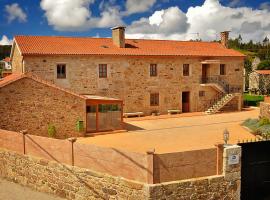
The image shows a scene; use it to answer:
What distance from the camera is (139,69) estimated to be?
29734 millimetres

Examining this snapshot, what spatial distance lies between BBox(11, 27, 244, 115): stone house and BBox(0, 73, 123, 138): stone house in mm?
5379

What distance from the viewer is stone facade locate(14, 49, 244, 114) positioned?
87.8 ft

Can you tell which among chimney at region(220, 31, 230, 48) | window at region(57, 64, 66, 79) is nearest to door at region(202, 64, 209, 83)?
chimney at region(220, 31, 230, 48)

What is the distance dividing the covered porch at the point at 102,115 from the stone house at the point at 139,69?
5243 mm

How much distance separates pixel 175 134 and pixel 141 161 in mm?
11413

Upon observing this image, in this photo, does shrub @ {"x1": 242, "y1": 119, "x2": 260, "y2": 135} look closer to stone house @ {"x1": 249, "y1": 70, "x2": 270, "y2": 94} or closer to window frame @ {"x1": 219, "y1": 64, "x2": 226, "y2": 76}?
window frame @ {"x1": 219, "y1": 64, "x2": 226, "y2": 76}

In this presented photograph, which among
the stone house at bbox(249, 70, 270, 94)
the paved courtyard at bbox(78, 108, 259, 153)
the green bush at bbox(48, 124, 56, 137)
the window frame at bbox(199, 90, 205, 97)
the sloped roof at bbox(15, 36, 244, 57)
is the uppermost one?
the sloped roof at bbox(15, 36, 244, 57)

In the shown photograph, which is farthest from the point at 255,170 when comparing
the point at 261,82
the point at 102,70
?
the point at 261,82

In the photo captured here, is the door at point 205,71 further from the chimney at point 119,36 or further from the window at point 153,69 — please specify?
the chimney at point 119,36

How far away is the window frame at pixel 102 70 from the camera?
2817 cm

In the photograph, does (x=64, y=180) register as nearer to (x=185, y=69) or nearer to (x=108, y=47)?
(x=108, y=47)

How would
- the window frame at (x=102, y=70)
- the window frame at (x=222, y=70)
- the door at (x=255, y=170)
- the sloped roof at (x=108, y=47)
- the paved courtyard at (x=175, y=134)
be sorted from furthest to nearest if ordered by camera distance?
the window frame at (x=222, y=70)
the window frame at (x=102, y=70)
the sloped roof at (x=108, y=47)
the paved courtyard at (x=175, y=134)
the door at (x=255, y=170)

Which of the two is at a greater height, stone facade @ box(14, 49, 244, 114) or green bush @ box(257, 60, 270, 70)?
green bush @ box(257, 60, 270, 70)

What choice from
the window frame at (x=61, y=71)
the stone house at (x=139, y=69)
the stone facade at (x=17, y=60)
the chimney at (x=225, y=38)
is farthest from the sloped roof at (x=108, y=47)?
the chimney at (x=225, y=38)
